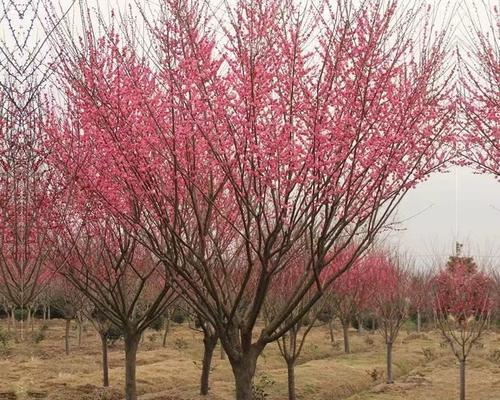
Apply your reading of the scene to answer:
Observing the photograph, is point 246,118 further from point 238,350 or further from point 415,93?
point 238,350

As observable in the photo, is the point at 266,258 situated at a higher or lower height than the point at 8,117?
lower

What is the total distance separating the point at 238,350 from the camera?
21.9ft

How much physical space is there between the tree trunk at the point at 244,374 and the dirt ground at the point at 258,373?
22.4ft

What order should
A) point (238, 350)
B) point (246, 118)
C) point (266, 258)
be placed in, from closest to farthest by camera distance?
point (246, 118) → point (266, 258) → point (238, 350)

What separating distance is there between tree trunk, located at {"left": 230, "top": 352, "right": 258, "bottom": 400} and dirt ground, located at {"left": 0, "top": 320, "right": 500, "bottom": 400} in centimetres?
683

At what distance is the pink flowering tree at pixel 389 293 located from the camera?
16828 mm

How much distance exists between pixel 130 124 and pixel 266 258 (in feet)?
6.45

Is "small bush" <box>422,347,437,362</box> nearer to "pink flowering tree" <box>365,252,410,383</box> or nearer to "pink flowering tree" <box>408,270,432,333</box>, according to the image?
"pink flowering tree" <box>408,270,432,333</box>

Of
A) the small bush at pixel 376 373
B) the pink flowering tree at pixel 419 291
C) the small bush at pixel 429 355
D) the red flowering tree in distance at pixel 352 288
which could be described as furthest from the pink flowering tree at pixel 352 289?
the small bush at pixel 429 355

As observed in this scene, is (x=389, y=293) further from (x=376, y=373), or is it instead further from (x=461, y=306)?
(x=461, y=306)

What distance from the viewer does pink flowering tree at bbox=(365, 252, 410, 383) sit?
16.8 m

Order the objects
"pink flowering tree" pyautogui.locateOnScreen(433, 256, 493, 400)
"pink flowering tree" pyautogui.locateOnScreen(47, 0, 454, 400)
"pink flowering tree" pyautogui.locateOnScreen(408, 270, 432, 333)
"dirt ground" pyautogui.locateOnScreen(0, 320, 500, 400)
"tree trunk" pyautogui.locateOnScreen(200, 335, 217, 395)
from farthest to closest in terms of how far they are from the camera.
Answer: "pink flowering tree" pyautogui.locateOnScreen(408, 270, 432, 333) → "dirt ground" pyautogui.locateOnScreen(0, 320, 500, 400) → "pink flowering tree" pyautogui.locateOnScreen(433, 256, 493, 400) → "tree trunk" pyautogui.locateOnScreen(200, 335, 217, 395) → "pink flowering tree" pyautogui.locateOnScreen(47, 0, 454, 400)

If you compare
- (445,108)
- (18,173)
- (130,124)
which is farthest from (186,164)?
(445,108)

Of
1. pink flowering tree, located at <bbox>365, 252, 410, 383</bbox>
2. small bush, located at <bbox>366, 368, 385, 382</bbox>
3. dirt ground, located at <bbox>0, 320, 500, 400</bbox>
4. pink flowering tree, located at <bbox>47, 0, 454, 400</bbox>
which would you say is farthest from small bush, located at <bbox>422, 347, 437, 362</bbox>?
pink flowering tree, located at <bbox>47, 0, 454, 400</bbox>
